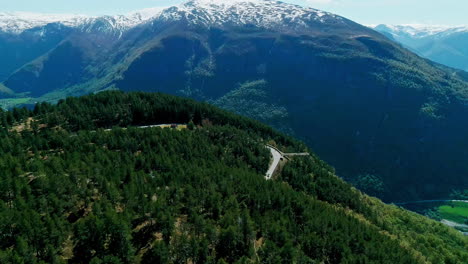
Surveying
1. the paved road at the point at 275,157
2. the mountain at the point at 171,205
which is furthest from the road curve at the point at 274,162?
the mountain at the point at 171,205

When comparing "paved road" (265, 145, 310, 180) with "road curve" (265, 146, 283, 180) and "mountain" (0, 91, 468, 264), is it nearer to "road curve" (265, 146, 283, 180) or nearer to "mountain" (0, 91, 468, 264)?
"road curve" (265, 146, 283, 180)

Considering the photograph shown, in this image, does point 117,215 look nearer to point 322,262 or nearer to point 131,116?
point 322,262

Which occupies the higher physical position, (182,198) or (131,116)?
(182,198)

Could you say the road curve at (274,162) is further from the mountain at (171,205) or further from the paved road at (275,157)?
the mountain at (171,205)

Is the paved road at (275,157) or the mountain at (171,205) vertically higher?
the mountain at (171,205)

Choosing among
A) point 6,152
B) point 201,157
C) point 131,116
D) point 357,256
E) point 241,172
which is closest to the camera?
point 357,256

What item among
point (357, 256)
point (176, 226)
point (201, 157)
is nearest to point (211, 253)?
point (176, 226)

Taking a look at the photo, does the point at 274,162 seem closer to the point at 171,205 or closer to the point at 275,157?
the point at 275,157

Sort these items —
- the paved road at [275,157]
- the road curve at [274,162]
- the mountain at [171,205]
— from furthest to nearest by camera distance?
the paved road at [275,157], the road curve at [274,162], the mountain at [171,205]

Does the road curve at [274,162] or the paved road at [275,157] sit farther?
Result: the paved road at [275,157]
